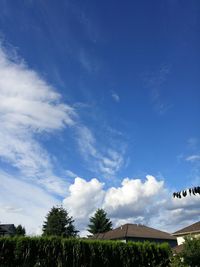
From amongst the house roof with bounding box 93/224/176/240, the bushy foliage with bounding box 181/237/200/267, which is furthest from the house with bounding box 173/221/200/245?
the bushy foliage with bounding box 181/237/200/267

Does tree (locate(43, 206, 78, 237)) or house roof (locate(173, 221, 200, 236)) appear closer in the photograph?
house roof (locate(173, 221, 200, 236))

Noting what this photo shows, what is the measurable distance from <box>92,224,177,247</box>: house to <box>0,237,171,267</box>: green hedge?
67.8 ft

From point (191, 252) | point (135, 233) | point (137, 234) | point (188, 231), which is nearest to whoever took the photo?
point (191, 252)

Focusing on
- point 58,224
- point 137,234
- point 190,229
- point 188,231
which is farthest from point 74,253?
point 58,224

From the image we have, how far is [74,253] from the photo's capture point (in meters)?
27.5

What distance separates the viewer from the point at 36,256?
2609 centimetres

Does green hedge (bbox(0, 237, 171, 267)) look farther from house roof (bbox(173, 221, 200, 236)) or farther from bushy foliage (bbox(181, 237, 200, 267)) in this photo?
house roof (bbox(173, 221, 200, 236))

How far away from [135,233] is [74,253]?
28.9m

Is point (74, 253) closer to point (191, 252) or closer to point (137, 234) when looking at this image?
point (191, 252)

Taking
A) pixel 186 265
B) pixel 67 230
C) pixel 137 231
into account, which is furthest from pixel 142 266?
pixel 67 230

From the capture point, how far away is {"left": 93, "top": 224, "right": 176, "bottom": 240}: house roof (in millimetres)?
53325

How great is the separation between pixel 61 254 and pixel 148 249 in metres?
9.31

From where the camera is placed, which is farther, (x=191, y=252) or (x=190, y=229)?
(x=190, y=229)

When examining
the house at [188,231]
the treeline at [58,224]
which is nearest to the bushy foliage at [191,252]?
the house at [188,231]
